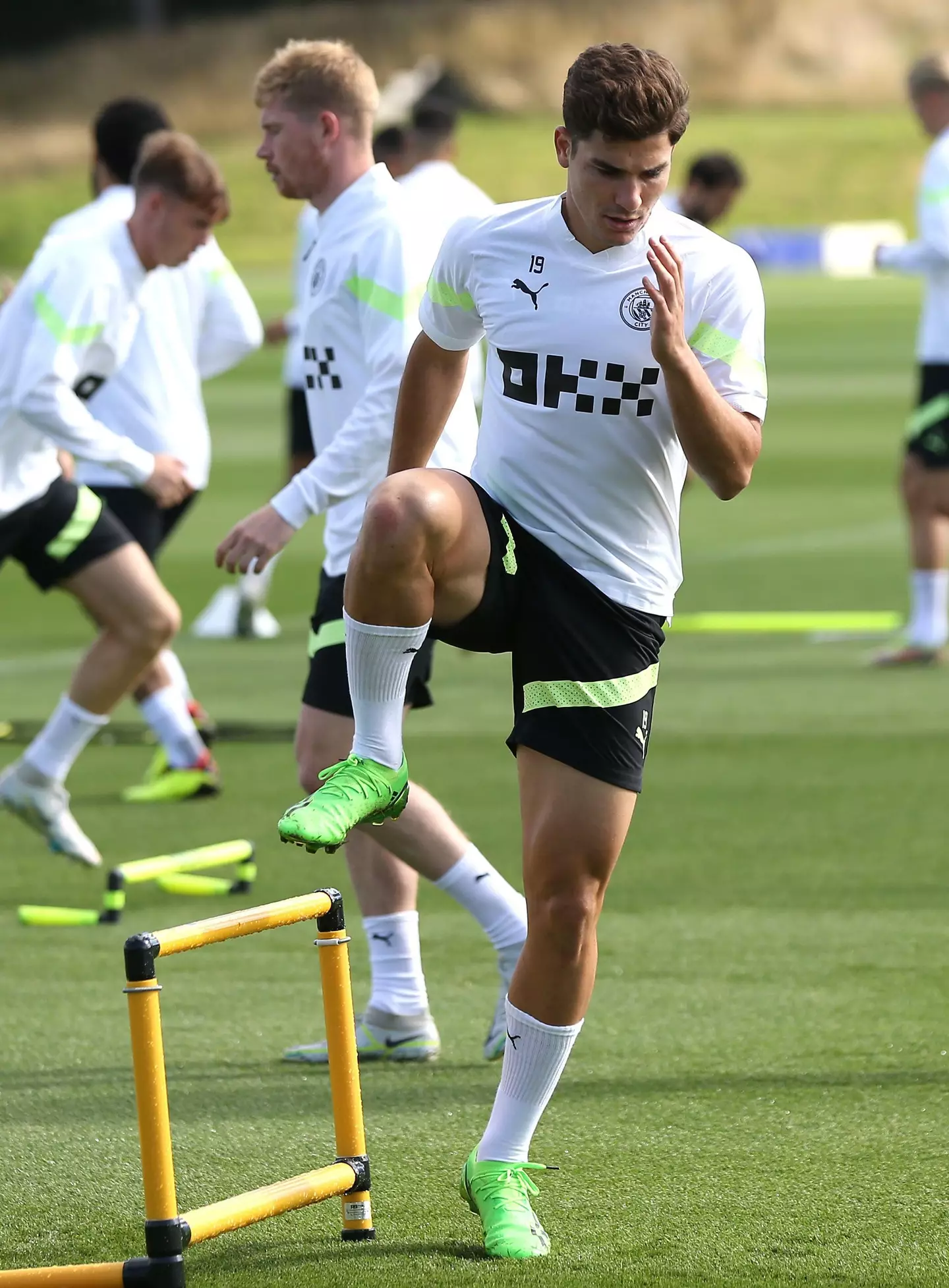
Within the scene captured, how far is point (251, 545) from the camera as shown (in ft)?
16.2

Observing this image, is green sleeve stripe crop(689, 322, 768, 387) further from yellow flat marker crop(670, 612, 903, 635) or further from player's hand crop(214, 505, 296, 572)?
yellow flat marker crop(670, 612, 903, 635)

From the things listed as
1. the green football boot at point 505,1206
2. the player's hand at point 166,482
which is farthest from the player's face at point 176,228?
the green football boot at point 505,1206

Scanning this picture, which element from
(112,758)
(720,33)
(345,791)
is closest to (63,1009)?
(345,791)

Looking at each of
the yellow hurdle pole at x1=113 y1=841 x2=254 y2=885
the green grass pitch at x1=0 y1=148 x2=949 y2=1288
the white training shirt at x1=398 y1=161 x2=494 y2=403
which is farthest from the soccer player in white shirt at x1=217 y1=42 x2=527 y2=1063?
the white training shirt at x1=398 y1=161 x2=494 y2=403

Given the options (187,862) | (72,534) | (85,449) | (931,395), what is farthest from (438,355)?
(931,395)

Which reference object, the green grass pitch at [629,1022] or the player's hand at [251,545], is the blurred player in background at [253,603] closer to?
the green grass pitch at [629,1022]

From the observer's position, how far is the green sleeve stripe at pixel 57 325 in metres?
7.17

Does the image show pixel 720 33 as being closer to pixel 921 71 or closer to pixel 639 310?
pixel 921 71

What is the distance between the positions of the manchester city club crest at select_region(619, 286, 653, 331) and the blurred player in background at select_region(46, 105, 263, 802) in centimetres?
463

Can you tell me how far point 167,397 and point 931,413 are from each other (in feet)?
13.1

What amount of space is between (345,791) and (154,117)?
568 centimetres

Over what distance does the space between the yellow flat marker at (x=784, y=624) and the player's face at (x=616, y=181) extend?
26.7 ft

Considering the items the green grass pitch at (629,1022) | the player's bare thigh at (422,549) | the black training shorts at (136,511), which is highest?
the black training shorts at (136,511)

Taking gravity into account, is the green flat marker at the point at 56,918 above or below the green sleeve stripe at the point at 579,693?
below
